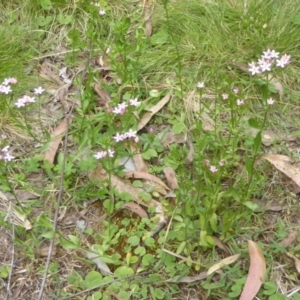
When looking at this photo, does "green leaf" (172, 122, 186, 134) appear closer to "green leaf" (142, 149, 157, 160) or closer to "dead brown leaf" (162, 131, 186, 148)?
"dead brown leaf" (162, 131, 186, 148)

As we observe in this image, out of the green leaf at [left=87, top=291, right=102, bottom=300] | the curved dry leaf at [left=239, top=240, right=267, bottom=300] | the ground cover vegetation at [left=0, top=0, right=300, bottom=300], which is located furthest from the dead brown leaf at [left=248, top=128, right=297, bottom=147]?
the green leaf at [left=87, top=291, right=102, bottom=300]

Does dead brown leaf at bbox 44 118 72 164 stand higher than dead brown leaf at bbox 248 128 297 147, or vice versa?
dead brown leaf at bbox 248 128 297 147

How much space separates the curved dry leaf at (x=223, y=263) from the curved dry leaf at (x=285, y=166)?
40 cm

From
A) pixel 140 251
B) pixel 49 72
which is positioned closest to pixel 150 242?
pixel 140 251

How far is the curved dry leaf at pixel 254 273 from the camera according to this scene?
200cm

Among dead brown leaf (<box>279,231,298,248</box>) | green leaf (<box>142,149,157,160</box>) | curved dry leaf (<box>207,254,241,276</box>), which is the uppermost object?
green leaf (<box>142,149,157,160</box>)

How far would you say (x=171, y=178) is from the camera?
7.66 ft

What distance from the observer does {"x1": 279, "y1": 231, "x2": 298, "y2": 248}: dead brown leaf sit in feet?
6.97

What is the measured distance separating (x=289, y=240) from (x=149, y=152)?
2.16ft

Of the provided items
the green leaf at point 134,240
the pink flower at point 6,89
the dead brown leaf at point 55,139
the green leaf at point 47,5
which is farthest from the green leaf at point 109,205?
the green leaf at point 47,5

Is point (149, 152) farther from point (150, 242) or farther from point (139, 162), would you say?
point (150, 242)

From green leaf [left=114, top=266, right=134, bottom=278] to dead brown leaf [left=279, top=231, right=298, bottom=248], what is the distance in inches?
21.6

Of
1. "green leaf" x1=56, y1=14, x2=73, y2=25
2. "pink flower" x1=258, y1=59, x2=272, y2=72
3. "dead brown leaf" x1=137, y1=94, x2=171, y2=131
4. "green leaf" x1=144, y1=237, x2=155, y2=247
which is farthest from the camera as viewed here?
"green leaf" x1=56, y1=14, x2=73, y2=25

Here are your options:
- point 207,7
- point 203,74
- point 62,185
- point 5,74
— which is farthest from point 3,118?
point 207,7
